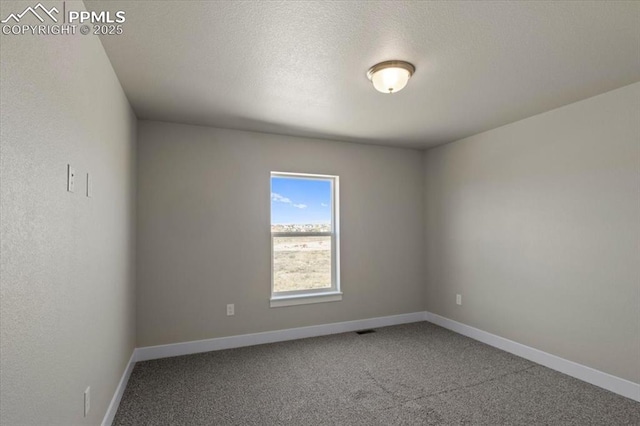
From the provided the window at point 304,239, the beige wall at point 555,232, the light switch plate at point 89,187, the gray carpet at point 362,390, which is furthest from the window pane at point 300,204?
the light switch plate at point 89,187

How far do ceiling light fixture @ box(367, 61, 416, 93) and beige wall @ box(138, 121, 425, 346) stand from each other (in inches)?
74.4

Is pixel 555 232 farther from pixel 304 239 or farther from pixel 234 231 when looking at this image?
pixel 234 231

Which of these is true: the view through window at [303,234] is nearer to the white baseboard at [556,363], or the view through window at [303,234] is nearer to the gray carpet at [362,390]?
the gray carpet at [362,390]

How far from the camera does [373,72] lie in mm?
2395

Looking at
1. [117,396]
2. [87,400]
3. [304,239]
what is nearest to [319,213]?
[304,239]

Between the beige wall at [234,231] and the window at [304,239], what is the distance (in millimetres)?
127

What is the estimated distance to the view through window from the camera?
4102mm

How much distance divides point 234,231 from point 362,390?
2120mm

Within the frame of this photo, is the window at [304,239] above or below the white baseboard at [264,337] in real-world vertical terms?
above

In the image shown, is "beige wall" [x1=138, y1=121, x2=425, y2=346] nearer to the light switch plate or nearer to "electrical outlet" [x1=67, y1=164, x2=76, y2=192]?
the light switch plate

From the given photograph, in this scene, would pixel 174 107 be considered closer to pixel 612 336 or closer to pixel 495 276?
pixel 495 276

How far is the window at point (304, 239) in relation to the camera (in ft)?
13.4

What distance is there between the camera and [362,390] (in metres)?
2.75

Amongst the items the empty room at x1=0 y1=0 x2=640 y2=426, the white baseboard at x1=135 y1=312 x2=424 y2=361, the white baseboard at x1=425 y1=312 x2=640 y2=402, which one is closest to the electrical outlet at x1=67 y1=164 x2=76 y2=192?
the empty room at x1=0 y1=0 x2=640 y2=426
